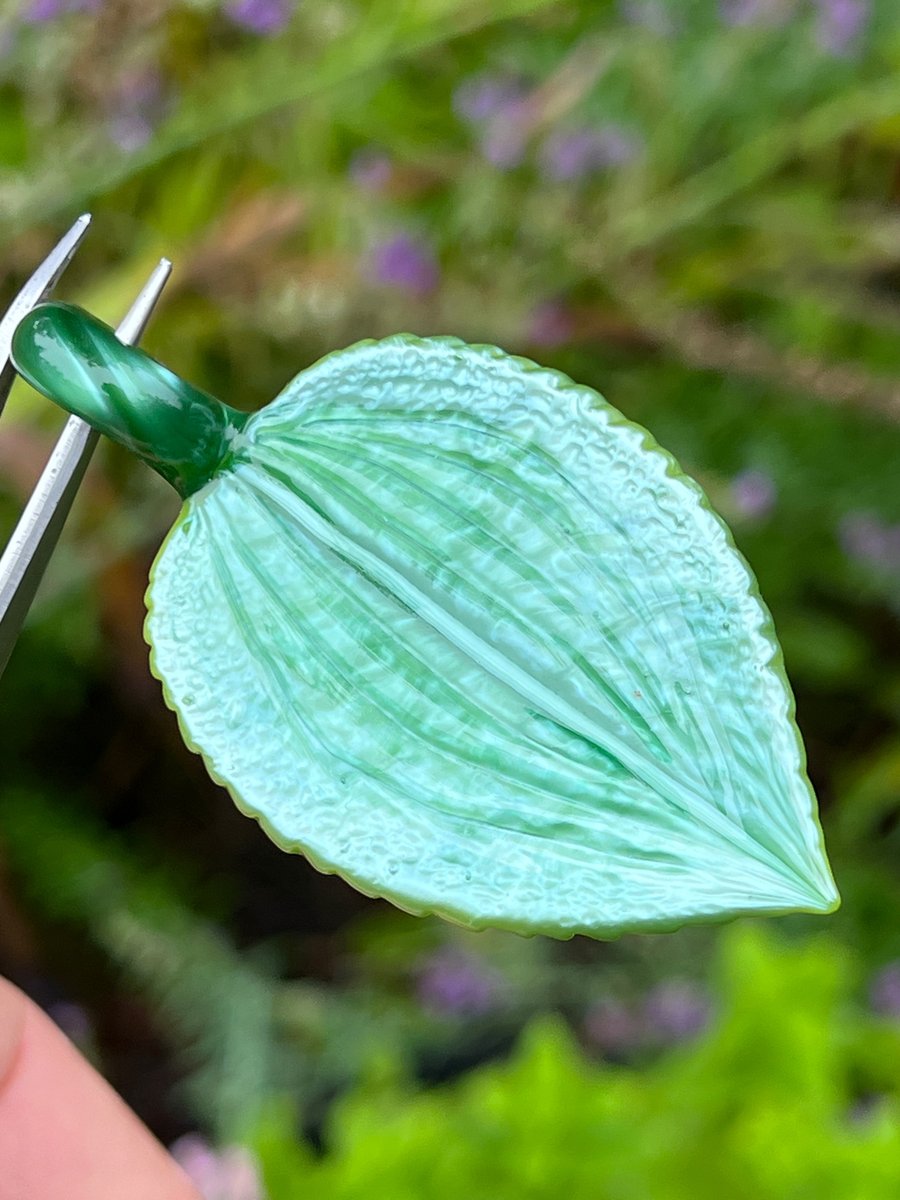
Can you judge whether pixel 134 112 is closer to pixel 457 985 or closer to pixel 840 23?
pixel 840 23

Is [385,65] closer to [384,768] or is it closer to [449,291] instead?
[449,291]

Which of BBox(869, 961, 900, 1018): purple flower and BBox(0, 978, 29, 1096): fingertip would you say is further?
BBox(869, 961, 900, 1018): purple flower

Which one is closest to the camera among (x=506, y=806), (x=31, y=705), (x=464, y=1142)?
(x=506, y=806)

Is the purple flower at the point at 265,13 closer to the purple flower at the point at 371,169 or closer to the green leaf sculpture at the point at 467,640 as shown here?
the purple flower at the point at 371,169

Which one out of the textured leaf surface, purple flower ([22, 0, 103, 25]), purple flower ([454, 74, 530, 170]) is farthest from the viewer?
purple flower ([454, 74, 530, 170])


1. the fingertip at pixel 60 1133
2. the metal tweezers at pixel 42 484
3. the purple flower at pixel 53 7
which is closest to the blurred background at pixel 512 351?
the purple flower at pixel 53 7

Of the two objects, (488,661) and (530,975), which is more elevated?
(488,661)

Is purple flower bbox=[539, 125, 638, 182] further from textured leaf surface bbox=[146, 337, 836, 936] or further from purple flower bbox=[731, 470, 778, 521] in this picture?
textured leaf surface bbox=[146, 337, 836, 936]

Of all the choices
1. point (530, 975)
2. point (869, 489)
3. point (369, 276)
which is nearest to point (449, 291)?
point (369, 276)

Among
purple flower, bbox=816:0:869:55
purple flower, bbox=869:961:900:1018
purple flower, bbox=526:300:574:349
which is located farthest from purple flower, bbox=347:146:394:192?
purple flower, bbox=869:961:900:1018
